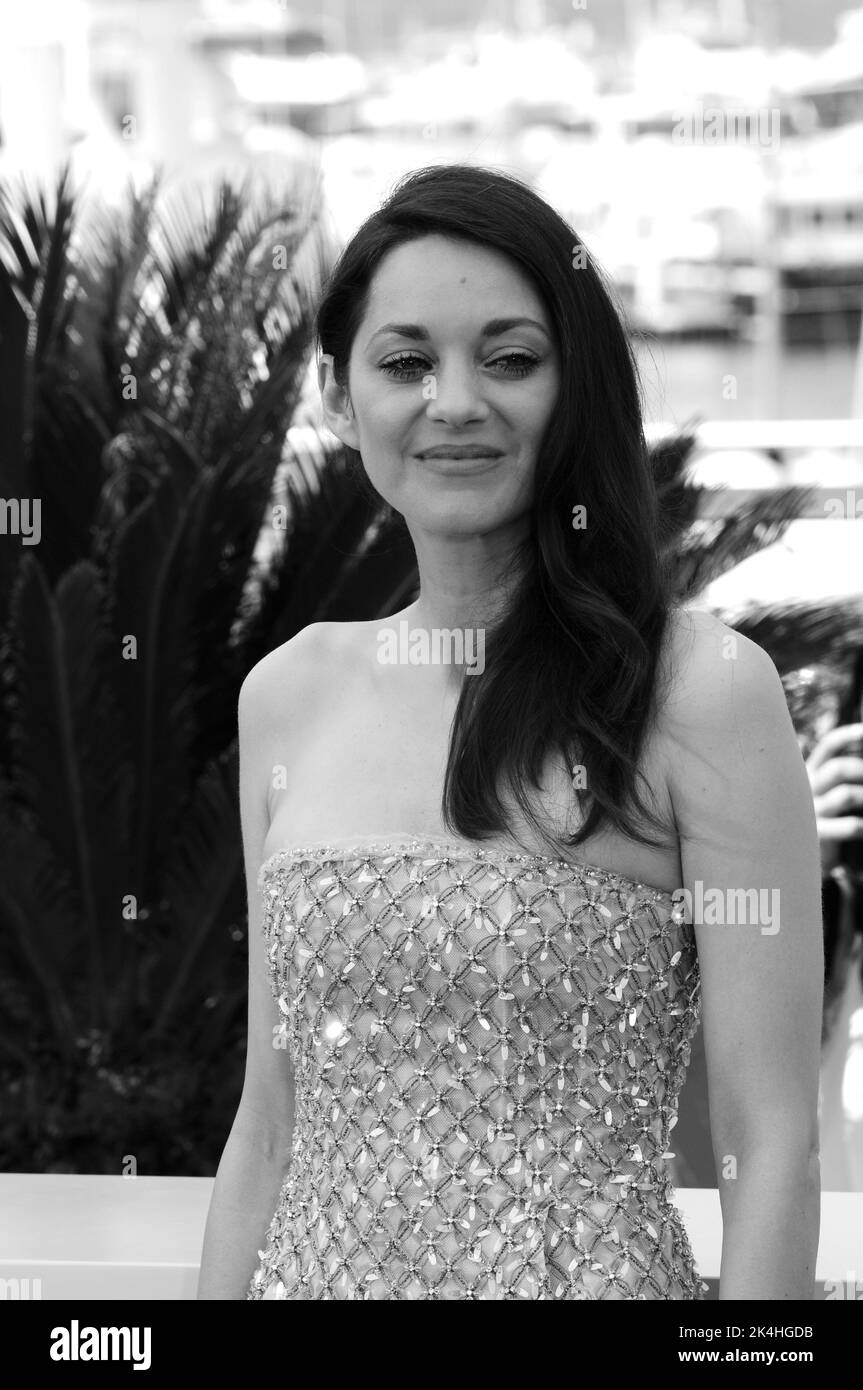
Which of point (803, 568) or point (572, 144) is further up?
point (572, 144)

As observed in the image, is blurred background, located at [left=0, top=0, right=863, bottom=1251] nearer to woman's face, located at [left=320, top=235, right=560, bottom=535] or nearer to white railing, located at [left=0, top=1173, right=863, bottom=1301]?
white railing, located at [left=0, top=1173, right=863, bottom=1301]

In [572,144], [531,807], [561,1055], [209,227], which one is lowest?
[561,1055]

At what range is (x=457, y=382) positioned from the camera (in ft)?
6.03

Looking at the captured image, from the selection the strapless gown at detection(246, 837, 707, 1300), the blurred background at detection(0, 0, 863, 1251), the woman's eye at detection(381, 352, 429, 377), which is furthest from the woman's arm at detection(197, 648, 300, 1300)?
the blurred background at detection(0, 0, 863, 1251)

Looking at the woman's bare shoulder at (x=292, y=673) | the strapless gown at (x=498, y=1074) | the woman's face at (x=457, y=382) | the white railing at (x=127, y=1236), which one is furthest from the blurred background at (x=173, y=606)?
the woman's face at (x=457, y=382)

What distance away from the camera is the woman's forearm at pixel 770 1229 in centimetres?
170

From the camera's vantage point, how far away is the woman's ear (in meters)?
2.10

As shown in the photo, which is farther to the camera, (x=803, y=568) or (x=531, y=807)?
(x=803, y=568)

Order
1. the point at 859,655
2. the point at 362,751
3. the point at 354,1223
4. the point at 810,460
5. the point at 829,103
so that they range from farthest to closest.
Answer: the point at 829,103 → the point at 810,460 → the point at 859,655 → the point at 362,751 → the point at 354,1223

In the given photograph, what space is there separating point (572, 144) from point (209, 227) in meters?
14.8

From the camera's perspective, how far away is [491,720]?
1902 millimetres

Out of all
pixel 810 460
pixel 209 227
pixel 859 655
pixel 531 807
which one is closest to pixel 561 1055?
pixel 531 807

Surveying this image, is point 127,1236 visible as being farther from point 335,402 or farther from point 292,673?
point 335,402
